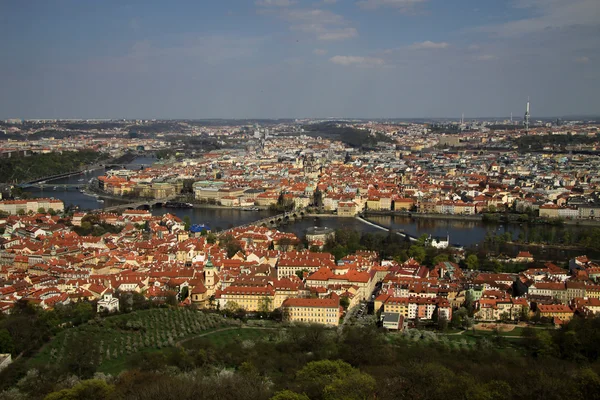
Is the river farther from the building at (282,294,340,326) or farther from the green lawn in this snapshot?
the green lawn

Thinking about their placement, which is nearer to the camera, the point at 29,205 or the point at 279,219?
the point at 279,219

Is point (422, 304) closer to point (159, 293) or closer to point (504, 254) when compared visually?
point (159, 293)

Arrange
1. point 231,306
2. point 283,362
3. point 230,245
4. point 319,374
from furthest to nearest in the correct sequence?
1. point 230,245
2. point 231,306
3. point 283,362
4. point 319,374

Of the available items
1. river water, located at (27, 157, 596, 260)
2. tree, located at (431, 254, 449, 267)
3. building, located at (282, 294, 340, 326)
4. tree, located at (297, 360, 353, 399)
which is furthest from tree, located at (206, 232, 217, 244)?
tree, located at (297, 360, 353, 399)

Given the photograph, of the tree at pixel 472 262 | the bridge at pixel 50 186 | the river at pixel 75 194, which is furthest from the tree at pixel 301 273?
the bridge at pixel 50 186

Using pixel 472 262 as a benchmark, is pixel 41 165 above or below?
above

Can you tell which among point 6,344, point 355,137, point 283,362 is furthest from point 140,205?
point 355,137

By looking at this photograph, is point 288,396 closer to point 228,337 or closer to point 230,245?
point 228,337

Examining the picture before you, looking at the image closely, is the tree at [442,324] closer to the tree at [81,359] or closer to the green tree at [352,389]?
the green tree at [352,389]

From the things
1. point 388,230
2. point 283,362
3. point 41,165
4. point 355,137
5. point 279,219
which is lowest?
point 279,219

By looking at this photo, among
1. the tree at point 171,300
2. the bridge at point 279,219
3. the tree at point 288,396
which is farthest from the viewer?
the bridge at point 279,219
